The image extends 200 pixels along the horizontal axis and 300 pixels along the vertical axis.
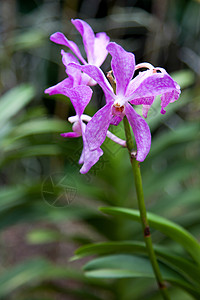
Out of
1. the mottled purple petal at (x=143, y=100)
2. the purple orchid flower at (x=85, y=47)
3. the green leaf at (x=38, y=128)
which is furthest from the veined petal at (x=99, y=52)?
the green leaf at (x=38, y=128)

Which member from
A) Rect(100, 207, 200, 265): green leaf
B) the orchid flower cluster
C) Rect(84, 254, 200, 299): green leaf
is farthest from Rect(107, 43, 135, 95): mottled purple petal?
Rect(84, 254, 200, 299): green leaf

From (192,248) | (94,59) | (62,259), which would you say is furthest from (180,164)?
(62,259)

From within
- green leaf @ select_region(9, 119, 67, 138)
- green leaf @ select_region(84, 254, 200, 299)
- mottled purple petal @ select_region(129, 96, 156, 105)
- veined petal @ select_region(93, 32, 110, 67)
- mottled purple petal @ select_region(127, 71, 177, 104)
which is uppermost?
mottled purple petal @ select_region(127, 71, 177, 104)

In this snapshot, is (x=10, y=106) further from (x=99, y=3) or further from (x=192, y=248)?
(x=99, y=3)

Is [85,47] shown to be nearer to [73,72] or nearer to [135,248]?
[73,72]

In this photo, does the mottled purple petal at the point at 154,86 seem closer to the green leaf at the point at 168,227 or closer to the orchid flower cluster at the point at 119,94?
the orchid flower cluster at the point at 119,94

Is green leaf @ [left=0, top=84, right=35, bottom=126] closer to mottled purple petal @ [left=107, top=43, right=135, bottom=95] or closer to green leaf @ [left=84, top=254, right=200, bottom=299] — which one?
green leaf @ [left=84, top=254, right=200, bottom=299]
